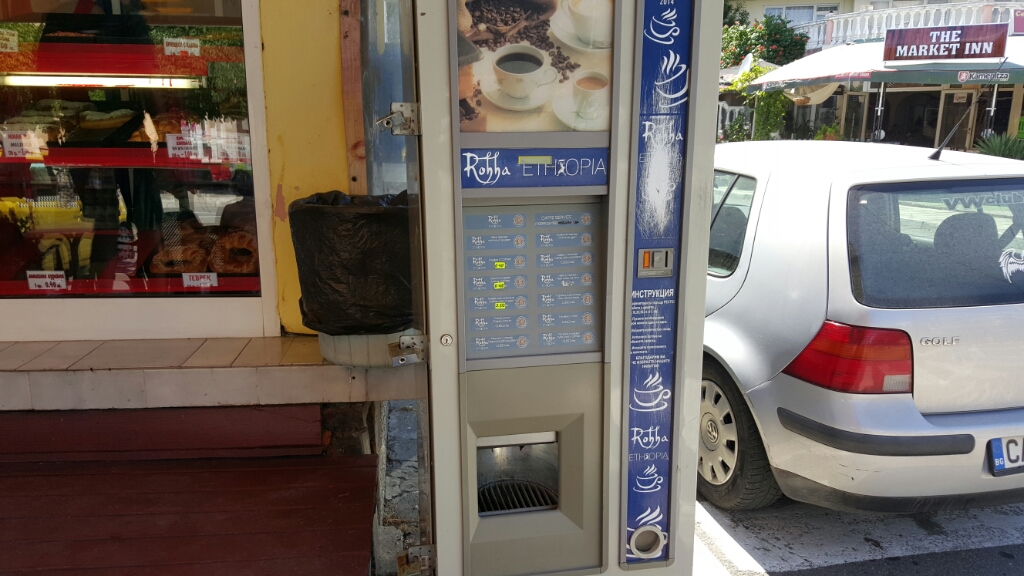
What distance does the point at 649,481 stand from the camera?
210 cm

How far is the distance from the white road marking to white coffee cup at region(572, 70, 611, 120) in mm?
2211

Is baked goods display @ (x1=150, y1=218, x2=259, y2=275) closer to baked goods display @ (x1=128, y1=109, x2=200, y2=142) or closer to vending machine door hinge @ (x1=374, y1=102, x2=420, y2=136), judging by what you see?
baked goods display @ (x1=128, y1=109, x2=200, y2=142)

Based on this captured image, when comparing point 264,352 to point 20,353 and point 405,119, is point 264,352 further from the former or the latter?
point 405,119

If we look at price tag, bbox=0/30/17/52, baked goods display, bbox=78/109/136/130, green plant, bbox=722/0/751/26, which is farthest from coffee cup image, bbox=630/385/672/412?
green plant, bbox=722/0/751/26

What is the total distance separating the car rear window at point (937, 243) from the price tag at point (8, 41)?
12.7 ft

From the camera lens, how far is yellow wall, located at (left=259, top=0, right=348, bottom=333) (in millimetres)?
3191

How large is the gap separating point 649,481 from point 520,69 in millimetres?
1216

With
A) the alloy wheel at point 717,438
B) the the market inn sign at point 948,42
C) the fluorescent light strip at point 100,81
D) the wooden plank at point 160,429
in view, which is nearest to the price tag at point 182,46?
the fluorescent light strip at point 100,81

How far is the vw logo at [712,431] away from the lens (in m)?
3.59

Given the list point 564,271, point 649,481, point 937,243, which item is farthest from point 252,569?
point 937,243

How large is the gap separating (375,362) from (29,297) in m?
1.80

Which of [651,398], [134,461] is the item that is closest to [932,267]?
[651,398]

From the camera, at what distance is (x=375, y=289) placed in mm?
2848

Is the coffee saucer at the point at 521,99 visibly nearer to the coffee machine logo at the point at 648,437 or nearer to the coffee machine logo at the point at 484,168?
the coffee machine logo at the point at 484,168
